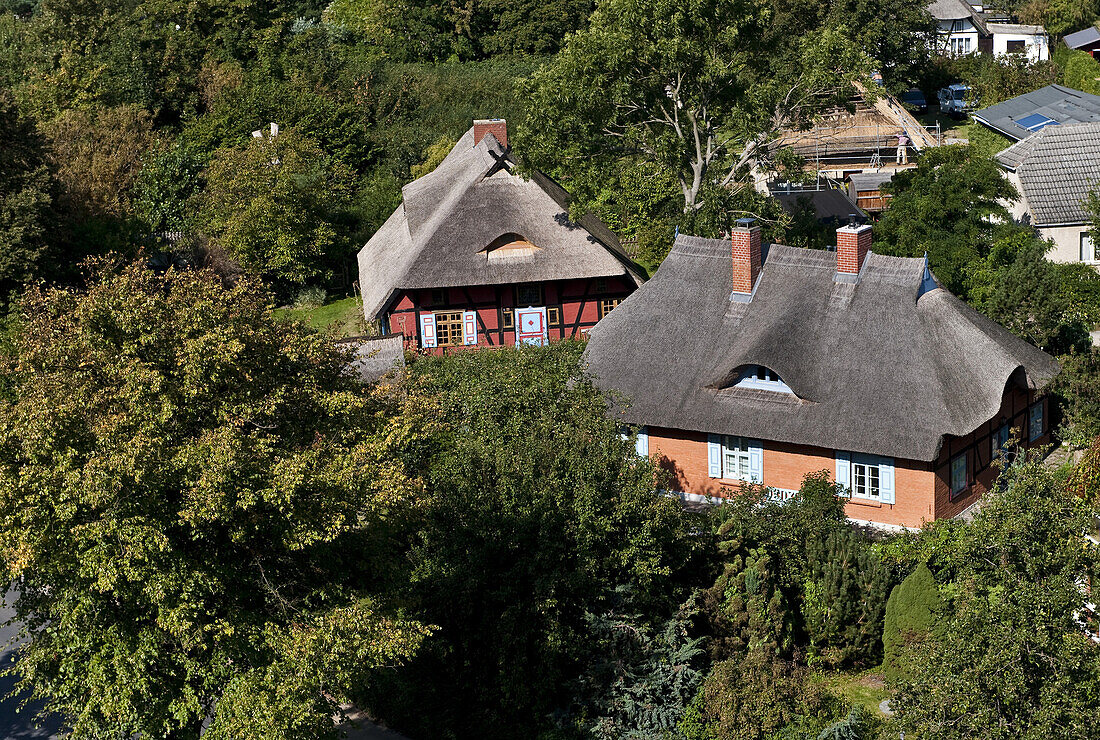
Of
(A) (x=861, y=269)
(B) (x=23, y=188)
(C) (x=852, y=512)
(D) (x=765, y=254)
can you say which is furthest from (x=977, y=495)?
(B) (x=23, y=188)

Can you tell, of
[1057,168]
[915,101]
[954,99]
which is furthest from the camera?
[915,101]

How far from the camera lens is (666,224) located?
38.2 metres

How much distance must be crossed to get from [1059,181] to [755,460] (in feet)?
61.7

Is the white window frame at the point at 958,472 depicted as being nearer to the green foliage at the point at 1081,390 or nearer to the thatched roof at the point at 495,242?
the green foliage at the point at 1081,390

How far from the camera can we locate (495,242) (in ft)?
115

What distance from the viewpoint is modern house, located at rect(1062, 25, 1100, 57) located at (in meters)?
67.0

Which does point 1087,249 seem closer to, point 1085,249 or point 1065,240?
point 1085,249

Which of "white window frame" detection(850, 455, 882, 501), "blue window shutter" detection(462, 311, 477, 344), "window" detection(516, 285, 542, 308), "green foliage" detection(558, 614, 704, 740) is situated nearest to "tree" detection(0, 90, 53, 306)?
"blue window shutter" detection(462, 311, 477, 344)

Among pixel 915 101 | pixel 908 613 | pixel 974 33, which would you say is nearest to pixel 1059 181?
pixel 908 613

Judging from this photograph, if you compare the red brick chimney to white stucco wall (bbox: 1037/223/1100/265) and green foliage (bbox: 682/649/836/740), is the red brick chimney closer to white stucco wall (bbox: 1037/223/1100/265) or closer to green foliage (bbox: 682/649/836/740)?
green foliage (bbox: 682/649/836/740)

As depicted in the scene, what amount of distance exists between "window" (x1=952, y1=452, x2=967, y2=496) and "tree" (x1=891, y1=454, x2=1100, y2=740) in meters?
10.8

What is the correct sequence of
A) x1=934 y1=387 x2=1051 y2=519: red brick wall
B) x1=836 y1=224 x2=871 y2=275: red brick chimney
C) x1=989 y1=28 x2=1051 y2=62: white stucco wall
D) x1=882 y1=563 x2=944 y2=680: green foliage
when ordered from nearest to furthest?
x1=882 y1=563 x2=944 y2=680: green foliage → x1=934 y1=387 x2=1051 y2=519: red brick wall → x1=836 y1=224 x2=871 y2=275: red brick chimney → x1=989 y1=28 x2=1051 y2=62: white stucco wall

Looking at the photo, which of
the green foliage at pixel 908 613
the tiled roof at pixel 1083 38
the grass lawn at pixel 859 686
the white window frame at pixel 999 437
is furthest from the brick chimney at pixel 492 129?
the tiled roof at pixel 1083 38

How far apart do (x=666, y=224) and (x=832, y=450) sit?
15531 mm
